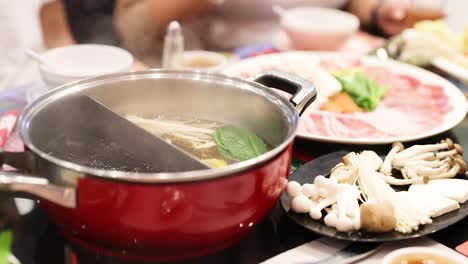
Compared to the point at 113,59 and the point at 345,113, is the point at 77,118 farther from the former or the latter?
the point at 345,113

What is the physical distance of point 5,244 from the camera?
39.8 inches

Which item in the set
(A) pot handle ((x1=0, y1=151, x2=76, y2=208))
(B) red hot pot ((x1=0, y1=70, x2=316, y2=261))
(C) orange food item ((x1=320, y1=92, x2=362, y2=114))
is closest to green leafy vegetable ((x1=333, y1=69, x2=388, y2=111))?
(C) orange food item ((x1=320, y1=92, x2=362, y2=114))

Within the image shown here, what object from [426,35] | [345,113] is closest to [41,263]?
[345,113]

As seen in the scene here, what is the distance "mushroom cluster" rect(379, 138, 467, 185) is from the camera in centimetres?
133

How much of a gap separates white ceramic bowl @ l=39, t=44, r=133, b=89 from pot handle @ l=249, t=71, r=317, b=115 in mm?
541

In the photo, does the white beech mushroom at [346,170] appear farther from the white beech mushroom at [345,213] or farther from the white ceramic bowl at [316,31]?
the white ceramic bowl at [316,31]

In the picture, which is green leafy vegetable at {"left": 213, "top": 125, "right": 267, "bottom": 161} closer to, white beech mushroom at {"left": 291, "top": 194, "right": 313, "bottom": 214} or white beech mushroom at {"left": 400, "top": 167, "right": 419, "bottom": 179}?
white beech mushroom at {"left": 291, "top": 194, "right": 313, "bottom": 214}

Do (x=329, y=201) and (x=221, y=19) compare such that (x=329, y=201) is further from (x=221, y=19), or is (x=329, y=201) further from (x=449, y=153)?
(x=221, y=19)

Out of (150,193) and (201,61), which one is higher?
(150,193)

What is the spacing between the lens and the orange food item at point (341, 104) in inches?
72.7

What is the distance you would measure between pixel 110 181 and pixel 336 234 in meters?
0.50

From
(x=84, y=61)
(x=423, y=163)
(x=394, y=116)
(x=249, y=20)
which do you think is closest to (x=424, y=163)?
(x=423, y=163)

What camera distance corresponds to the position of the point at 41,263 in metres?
1.05

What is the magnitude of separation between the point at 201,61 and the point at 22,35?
49.2 inches
